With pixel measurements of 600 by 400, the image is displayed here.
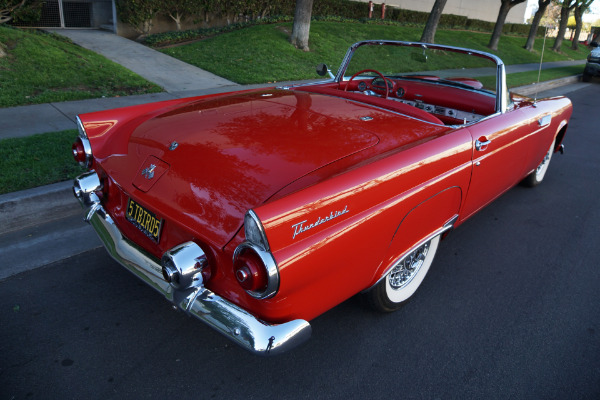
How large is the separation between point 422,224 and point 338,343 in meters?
0.84

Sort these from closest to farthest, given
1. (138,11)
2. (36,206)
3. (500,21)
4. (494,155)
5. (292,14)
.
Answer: (494,155)
(36,206)
(138,11)
(292,14)
(500,21)

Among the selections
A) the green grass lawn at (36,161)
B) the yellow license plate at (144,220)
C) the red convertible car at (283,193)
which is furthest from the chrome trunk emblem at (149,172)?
the green grass lawn at (36,161)

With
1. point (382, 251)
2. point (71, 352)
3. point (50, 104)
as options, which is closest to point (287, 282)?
point (382, 251)

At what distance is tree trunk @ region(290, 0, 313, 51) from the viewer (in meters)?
11.4

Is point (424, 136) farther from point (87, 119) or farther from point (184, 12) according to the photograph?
point (184, 12)

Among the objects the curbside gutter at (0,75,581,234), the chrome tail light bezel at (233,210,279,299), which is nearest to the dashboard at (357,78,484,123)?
the chrome tail light bezel at (233,210,279,299)

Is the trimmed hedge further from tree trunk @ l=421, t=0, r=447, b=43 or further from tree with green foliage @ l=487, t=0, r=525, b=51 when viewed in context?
tree trunk @ l=421, t=0, r=447, b=43

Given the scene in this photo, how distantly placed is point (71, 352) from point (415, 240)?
1.98 meters

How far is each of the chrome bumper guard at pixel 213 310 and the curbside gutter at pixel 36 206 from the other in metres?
1.49

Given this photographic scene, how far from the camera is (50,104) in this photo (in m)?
6.40

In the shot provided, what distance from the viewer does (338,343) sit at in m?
2.67

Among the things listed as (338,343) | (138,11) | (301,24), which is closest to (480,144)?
(338,343)

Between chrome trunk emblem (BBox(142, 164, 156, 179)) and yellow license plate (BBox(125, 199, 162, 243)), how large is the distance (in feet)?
0.53

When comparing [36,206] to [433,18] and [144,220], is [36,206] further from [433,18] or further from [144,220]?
[433,18]
